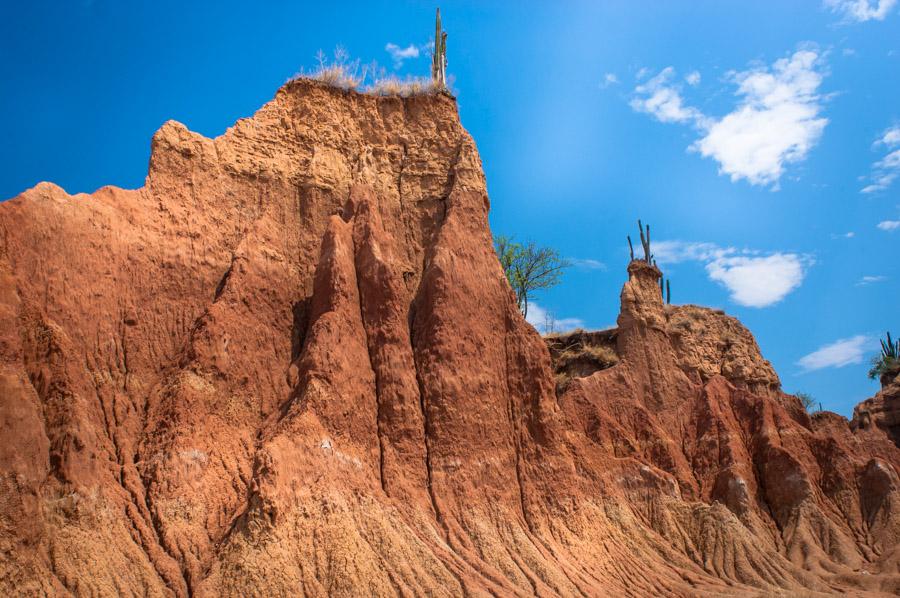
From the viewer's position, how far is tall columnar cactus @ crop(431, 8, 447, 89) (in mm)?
29122

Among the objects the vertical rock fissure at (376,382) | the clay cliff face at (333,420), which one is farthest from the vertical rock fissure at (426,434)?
the vertical rock fissure at (376,382)

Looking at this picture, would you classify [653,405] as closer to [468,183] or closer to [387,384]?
[468,183]

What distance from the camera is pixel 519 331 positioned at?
2395cm

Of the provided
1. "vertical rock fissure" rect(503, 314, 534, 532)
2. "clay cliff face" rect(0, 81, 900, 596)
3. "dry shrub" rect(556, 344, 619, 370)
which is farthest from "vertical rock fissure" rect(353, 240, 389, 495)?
"dry shrub" rect(556, 344, 619, 370)

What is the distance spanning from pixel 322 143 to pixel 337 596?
13833 mm

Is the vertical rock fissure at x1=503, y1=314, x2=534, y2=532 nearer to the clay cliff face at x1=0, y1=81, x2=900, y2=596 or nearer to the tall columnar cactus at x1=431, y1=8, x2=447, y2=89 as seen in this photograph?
the clay cliff face at x1=0, y1=81, x2=900, y2=596

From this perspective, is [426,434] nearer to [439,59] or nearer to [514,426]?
[514,426]

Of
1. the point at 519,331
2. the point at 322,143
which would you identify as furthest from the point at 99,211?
the point at 519,331

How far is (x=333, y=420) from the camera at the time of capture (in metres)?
19.1

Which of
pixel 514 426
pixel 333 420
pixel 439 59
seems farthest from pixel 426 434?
pixel 439 59

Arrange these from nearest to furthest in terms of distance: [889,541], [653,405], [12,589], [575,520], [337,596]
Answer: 1. [12,589]
2. [337,596]
3. [575,520]
4. [889,541]
5. [653,405]

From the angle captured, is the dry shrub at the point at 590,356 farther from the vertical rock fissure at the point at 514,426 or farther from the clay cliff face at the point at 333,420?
the vertical rock fissure at the point at 514,426

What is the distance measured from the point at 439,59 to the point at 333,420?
1666 centimetres

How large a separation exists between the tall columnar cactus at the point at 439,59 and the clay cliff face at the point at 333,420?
6.01 feet
